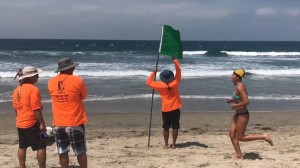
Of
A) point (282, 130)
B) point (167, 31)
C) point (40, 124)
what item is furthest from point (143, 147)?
point (282, 130)

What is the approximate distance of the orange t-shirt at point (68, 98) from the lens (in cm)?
493

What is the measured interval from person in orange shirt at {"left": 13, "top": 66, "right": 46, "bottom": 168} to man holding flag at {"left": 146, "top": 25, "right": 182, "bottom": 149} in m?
2.49

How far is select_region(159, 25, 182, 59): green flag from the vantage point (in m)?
7.61

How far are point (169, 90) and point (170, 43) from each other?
2.87 feet

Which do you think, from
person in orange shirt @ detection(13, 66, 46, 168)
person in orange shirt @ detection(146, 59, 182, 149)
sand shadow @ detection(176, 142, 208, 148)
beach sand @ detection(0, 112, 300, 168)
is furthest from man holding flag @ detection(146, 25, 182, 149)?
person in orange shirt @ detection(13, 66, 46, 168)

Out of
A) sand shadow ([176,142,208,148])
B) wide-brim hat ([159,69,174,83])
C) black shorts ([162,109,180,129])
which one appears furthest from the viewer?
sand shadow ([176,142,208,148])

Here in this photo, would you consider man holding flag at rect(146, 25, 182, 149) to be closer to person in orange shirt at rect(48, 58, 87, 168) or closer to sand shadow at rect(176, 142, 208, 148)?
sand shadow at rect(176, 142, 208, 148)

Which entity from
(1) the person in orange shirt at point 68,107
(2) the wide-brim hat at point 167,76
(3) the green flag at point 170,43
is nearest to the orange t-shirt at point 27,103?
(1) the person in orange shirt at point 68,107

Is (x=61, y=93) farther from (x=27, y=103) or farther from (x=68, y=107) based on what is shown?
(x=27, y=103)

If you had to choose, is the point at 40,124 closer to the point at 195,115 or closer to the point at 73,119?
the point at 73,119

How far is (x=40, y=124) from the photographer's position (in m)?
5.36

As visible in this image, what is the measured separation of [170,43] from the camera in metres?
7.64

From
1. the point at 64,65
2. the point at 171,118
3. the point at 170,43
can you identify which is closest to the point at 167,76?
the point at 170,43

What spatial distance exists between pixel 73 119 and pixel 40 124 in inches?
24.7
